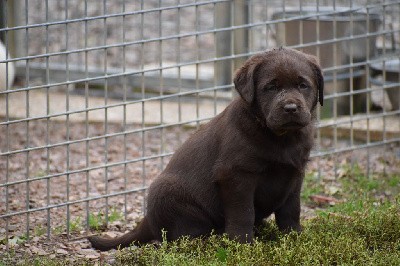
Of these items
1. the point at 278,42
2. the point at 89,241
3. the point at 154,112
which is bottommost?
the point at 89,241

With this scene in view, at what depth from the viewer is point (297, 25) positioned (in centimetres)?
847

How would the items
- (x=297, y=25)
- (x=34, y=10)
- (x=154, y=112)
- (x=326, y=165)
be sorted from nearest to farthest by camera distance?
(x=326, y=165) < (x=297, y=25) < (x=154, y=112) < (x=34, y=10)

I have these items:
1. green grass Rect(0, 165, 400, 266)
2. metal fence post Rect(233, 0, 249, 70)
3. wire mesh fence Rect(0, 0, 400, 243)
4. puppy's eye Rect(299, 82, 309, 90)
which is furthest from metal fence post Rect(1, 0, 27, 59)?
puppy's eye Rect(299, 82, 309, 90)

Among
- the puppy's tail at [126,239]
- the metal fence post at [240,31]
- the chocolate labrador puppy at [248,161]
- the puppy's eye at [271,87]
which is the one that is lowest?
the puppy's tail at [126,239]

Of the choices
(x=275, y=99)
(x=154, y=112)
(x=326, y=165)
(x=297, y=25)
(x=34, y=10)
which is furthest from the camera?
(x=34, y=10)

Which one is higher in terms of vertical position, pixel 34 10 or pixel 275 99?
pixel 34 10

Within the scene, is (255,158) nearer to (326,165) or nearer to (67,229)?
(67,229)

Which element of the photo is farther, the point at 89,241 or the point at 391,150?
the point at 391,150

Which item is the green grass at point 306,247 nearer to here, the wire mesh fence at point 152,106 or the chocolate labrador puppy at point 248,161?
the chocolate labrador puppy at point 248,161

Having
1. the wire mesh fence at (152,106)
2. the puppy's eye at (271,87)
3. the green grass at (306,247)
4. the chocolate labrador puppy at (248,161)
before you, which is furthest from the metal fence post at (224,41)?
the puppy's eye at (271,87)

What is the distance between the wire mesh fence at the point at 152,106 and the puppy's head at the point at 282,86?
46.1 inches

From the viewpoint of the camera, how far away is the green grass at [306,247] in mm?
4598

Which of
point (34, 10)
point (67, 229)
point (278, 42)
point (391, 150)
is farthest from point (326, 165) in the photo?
point (34, 10)

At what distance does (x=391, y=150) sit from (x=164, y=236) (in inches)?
144
